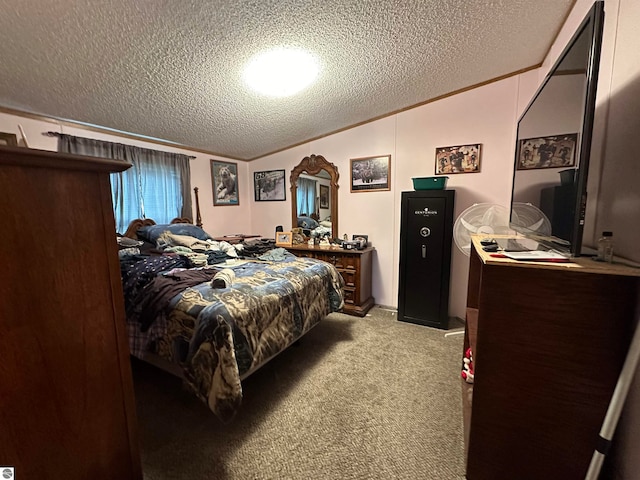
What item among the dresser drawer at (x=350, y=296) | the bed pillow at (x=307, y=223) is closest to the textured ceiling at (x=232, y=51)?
the bed pillow at (x=307, y=223)

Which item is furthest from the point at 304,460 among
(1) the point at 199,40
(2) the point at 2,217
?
(1) the point at 199,40

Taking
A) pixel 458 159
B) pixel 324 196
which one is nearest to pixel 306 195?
pixel 324 196

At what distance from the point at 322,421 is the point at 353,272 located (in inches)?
72.0

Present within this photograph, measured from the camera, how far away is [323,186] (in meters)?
3.84

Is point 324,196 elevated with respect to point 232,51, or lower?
lower

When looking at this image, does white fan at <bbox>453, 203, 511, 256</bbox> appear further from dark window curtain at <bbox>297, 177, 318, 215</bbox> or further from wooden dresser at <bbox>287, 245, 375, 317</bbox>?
dark window curtain at <bbox>297, 177, 318, 215</bbox>

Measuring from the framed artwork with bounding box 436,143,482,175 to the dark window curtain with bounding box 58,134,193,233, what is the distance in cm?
327

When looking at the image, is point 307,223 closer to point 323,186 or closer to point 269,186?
point 323,186

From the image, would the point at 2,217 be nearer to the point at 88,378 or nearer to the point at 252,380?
the point at 88,378

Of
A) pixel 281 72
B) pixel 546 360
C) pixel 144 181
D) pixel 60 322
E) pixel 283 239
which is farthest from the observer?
pixel 283 239

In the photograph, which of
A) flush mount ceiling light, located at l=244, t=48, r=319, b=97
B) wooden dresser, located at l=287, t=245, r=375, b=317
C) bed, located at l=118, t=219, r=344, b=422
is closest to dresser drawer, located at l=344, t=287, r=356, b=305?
wooden dresser, located at l=287, t=245, r=375, b=317

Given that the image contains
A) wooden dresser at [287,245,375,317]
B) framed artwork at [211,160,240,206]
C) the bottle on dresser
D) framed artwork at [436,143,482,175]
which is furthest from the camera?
framed artwork at [211,160,240,206]

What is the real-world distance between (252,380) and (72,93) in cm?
270

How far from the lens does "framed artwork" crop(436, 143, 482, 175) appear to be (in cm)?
290
